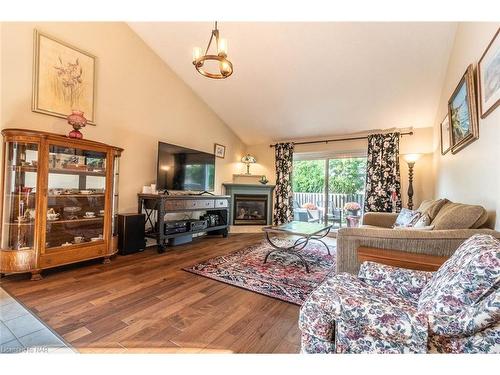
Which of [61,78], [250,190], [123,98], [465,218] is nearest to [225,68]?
[123,98]

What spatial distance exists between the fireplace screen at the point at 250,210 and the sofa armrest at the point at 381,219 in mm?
2318

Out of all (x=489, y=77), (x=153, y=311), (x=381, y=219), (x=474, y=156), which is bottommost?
(x=153, y=311)

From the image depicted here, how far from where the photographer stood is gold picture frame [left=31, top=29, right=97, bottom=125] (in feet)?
8.32

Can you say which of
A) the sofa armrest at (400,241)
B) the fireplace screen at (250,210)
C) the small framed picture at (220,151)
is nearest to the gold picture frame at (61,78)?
the small framed picture at (220,151)

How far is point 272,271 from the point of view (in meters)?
2.65

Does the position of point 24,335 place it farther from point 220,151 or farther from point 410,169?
point 410,169

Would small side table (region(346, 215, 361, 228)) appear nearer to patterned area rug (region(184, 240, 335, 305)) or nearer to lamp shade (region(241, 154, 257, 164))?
patterned area rug (region(184, 240, 335, 305))

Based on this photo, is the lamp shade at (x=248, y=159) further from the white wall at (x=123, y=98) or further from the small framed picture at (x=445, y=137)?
the small framed picture at (x=445, y=137)

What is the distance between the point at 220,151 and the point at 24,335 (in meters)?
4.05

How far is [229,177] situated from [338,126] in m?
2.48

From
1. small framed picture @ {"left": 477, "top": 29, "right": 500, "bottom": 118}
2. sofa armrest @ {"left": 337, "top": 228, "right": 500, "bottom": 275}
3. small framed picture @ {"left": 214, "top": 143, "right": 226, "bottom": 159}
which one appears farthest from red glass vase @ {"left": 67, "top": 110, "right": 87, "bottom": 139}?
small framed picture @ {"left": 477, "top": 29, "right": 500, "bottom": 118}

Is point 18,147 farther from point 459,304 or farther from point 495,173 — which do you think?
point 495,173
